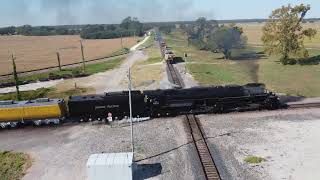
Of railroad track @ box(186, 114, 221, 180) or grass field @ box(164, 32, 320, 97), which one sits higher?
grass field @ box(164, 32, 320, 97)

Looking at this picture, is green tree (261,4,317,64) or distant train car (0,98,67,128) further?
green tree (261,4,317,64)

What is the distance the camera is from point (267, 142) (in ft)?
109

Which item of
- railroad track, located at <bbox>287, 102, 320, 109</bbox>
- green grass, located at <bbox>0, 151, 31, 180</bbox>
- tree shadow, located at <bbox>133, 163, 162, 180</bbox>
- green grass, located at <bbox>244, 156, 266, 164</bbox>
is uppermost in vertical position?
railroad track, located at <bbox>287, 102, 320, 109</bbox>

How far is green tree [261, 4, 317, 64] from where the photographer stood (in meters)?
79.1

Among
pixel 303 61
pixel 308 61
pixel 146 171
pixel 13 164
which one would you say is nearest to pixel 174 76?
pixel 303 61

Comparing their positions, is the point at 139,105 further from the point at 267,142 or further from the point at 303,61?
the point at 303,61

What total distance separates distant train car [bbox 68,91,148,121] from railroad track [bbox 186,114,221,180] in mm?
5377

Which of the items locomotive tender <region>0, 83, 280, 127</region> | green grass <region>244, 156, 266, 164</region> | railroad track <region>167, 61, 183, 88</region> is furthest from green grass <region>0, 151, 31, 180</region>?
railroad track <region>167, 61, 183, 88</region>

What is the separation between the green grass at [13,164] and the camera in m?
29.1

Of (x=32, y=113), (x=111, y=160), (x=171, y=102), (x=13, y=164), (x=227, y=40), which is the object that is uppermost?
(x=227, y=40)

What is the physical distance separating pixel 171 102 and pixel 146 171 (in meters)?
14.0

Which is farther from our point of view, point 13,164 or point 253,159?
point 13,164

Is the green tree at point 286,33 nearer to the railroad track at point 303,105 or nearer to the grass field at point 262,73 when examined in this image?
the grass field at point 262,73

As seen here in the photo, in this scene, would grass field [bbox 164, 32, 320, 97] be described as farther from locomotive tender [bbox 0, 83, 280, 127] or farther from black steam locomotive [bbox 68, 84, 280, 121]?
locomotive tender [bbox 0, 83, 280, 127]
